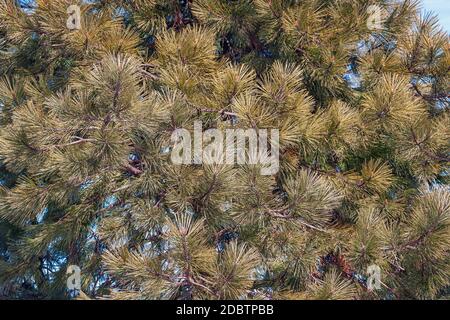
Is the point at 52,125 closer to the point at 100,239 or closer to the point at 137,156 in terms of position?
the point at 137,156

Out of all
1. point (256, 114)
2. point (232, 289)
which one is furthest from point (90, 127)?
point (232, 289)

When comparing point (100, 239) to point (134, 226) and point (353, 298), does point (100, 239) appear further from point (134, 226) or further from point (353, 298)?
point (353, 298)

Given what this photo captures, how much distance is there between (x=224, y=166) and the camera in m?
2.99

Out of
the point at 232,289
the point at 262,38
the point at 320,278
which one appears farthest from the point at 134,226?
the point at 262,38

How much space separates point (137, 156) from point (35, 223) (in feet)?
3.01

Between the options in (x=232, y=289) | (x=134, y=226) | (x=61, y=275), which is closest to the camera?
(x=232, y=289)

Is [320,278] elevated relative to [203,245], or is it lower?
lower

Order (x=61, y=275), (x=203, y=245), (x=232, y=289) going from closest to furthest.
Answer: (x=232, y=289)
(x=203, y=245)
(x=61, y=275)

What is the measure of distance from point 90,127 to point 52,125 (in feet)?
0.83

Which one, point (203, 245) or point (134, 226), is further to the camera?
point (134, 226)

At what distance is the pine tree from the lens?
309cm

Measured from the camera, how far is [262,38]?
12.5 ft

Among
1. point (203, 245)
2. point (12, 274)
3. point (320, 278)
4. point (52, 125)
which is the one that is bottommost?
point (12, 274)

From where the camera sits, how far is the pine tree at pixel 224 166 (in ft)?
10.1
